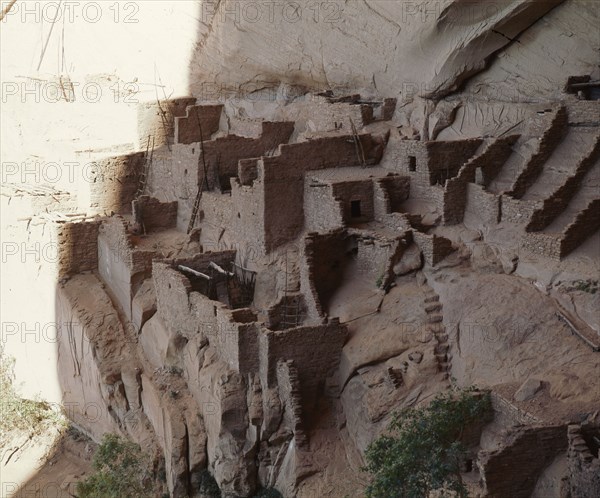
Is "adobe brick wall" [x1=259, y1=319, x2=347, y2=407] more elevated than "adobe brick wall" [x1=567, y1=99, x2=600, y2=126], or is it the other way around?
"adobe brick wall" [x1=567, y1=99, x2=600, y2=126]

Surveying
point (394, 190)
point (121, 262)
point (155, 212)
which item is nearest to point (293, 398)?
point (394, 190)

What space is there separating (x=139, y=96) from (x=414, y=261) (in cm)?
1102

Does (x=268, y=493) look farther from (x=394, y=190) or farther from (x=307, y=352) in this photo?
(x=394, y=190)

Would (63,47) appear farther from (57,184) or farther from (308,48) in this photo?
(308,48)

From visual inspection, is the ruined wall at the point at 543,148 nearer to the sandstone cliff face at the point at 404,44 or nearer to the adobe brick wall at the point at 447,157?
the sandstone cliff face at the point at 404,44

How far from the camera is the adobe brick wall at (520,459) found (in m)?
17.1

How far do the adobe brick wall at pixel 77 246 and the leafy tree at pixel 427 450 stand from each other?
35.6 ft

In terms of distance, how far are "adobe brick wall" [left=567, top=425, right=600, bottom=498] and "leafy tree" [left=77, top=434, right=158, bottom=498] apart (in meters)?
8.67

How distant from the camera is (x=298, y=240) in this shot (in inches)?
944

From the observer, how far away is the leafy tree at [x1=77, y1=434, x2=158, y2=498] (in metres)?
21.8

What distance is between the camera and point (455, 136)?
83.1ft

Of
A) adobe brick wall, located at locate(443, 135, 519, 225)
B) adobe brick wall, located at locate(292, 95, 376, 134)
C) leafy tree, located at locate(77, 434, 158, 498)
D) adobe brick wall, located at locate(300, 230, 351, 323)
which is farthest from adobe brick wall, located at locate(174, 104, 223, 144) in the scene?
leafy tree, located at locate(77, 434, 158, 498)

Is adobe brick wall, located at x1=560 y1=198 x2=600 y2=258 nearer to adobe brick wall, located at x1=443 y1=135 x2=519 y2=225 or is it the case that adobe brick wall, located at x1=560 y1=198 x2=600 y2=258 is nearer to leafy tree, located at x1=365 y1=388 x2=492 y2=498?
adobe brick wall, located at x1=443 y1=135 x2=519 y2=225

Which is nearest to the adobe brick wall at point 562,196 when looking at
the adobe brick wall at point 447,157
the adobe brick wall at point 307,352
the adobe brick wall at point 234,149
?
the adobe brick wall at point 447,157
